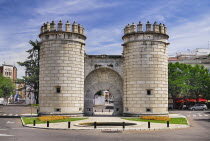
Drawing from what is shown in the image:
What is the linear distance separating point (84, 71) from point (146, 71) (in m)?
7.69

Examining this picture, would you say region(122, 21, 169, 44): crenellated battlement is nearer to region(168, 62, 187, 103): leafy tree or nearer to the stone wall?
the stone wall

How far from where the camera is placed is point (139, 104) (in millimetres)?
31531

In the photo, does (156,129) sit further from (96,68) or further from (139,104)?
(96,68)

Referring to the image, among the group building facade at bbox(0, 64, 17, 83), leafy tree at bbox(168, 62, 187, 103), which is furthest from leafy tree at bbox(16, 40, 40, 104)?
building facade at bbox(0, 64, 17, 83)

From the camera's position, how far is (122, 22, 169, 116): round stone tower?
1238 inches

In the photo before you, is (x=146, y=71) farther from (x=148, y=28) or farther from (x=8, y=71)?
(x=8, y=71)

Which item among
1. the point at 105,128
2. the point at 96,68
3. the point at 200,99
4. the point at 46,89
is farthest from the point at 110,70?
the point at 200,99

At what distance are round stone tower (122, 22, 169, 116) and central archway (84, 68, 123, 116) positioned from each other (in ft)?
4.95

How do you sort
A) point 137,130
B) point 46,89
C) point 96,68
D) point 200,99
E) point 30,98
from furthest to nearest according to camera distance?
1. point 30,98
2. point 200,99
3. point 96,68
4. point 46,89
5. point 137,130

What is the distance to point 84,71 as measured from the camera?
33906 millimetres

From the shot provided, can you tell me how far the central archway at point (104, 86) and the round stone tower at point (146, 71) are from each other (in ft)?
4.95

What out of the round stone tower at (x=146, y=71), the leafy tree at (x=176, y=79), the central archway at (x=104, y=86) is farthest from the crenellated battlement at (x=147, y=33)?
the leafy tree at (x=176, y=79)

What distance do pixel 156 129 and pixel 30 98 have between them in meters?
65.6

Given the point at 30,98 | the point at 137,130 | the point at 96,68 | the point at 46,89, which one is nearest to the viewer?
the point at 137,130
